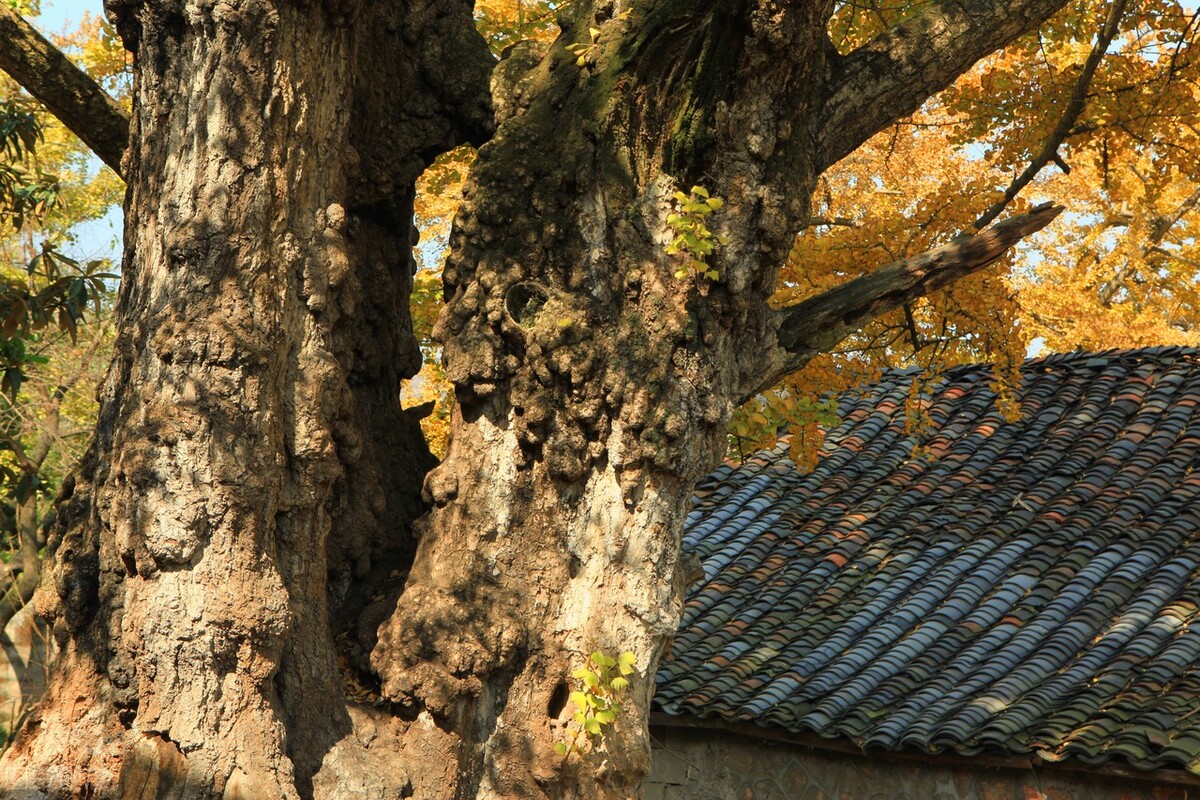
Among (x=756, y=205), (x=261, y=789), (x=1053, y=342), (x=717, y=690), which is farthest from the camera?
(x=1053, y=342)

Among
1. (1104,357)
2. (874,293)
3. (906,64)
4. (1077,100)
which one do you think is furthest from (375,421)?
(1104,357)

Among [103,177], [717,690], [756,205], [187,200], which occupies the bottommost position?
[717,690]

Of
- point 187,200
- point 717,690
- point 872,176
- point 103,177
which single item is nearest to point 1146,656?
point 717,690

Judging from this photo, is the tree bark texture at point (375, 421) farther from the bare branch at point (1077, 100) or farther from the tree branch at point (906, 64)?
the bare branch at point (1077, 100)

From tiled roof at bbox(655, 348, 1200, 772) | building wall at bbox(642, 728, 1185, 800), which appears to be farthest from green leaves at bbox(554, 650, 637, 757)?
tiled roof at bbox(655, 348, 1200, 772)

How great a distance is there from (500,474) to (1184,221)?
1917cm

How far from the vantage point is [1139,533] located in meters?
8.70

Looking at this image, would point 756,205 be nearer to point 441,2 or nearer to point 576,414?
point 576,414

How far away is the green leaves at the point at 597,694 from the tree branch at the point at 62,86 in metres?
2.64

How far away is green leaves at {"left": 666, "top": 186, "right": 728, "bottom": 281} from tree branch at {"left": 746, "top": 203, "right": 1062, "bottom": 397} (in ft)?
1.93

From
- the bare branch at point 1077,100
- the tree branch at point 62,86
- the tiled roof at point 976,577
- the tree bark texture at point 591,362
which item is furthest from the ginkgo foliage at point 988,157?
the tree branch at point 62,86

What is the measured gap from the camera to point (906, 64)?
4.38m

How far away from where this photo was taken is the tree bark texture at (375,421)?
3354 millimetres

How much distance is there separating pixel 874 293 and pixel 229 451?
7.46 ft
